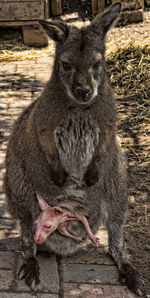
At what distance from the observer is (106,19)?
12.9 feet

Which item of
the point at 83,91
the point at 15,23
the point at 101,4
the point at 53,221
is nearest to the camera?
the point at 83,91

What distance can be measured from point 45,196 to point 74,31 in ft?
4.13

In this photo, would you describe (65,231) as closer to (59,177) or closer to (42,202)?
(42,202)

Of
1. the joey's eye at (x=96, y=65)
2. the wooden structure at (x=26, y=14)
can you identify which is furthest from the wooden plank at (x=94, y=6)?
the joey's eye at (x=96, y=65)

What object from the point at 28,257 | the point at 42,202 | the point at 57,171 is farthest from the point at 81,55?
the point at 28,257

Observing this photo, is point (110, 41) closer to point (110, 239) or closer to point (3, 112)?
point (3, 112)

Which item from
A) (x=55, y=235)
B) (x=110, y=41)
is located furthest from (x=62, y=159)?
(x=110, y=41)

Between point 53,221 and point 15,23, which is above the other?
point 15,23

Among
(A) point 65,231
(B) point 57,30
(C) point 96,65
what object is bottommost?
(A) point 65,231

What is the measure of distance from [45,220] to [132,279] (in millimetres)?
781

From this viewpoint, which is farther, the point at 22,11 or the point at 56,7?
the point at 56,7

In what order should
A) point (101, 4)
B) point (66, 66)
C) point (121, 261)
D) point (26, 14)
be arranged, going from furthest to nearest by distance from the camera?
point (101, 4) → point (26, 14) → point (121, 261) → point (66, 66)

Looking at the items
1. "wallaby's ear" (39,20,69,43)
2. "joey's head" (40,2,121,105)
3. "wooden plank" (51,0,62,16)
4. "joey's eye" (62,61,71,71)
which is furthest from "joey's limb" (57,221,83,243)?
"wooden plank" (51,0,62,16)

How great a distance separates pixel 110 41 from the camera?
8.57 m
